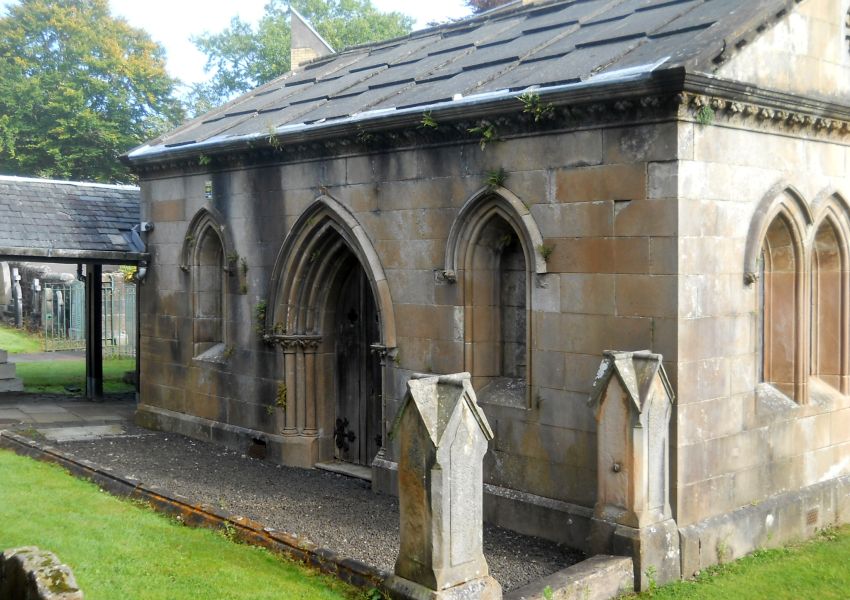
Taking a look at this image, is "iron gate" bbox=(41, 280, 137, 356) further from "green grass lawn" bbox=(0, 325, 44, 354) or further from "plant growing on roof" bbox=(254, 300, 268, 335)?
"plant growing on roof" bbox=(254, 300, 268, 335)

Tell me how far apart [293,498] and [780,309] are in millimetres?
5752

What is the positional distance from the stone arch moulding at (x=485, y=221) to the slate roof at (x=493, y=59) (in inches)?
42.1

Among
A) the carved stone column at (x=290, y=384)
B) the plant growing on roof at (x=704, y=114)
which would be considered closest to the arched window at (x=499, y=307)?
the plant growing on roof at (x=704, y=114)

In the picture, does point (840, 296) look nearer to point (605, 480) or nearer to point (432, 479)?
point (605, 480)

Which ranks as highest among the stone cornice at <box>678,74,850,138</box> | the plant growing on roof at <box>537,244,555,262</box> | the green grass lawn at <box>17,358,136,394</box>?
the stone cornice at <box>678,74,850,138</box>

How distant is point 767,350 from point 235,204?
24.8ft

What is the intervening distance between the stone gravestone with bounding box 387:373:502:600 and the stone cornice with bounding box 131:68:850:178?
318 cm

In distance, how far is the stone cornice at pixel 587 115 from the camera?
328 inches

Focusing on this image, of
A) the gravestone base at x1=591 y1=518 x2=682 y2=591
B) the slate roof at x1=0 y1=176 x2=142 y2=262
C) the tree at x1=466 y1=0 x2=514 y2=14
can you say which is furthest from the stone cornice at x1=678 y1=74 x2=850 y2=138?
the tree at x1=466 y1=0 x2=514 y2=14

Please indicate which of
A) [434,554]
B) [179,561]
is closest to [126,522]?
[179,561]

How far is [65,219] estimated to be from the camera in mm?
17062

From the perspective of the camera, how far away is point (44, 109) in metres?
39.8

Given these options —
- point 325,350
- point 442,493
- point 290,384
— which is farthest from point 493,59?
point 442,493

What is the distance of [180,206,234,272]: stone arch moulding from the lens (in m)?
13.9
